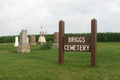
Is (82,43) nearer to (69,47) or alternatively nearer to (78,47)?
(78,47)

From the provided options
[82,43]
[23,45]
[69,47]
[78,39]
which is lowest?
[23,45]

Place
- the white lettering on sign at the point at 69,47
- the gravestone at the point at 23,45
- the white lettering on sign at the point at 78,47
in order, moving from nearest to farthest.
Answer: the white lettering on sign at the point at 78,47
the white lettering on sign at the point at 69,47
the gravestone at the point at 23,45

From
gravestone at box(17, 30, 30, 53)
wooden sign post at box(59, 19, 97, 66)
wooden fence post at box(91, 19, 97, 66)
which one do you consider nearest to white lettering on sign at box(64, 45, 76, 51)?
wooden sign post at box(59, 19, 97, 66)

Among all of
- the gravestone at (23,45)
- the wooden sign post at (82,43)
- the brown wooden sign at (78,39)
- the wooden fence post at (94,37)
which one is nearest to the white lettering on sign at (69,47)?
the wooden sign post at (82,43)

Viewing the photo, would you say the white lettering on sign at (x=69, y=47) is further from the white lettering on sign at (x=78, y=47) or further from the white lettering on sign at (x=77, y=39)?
the white lettering on sign at (x=77, y=39)

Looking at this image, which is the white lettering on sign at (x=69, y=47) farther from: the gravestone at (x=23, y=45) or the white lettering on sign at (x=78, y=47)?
the gravestone at (x=23, y=45)

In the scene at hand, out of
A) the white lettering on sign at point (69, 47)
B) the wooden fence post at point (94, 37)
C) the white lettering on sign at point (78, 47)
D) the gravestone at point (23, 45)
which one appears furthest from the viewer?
the gravestone at point (23, 45)

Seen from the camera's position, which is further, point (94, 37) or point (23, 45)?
point (23, 45)

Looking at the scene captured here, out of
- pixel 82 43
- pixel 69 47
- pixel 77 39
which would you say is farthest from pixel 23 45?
pixel 82 43

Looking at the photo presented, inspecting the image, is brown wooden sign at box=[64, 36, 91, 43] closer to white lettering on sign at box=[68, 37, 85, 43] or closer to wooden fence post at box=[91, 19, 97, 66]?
white lettering on sign at box=[68, 37, 85, 43]

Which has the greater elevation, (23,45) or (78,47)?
(78,47)

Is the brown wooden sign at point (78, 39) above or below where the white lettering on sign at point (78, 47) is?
above

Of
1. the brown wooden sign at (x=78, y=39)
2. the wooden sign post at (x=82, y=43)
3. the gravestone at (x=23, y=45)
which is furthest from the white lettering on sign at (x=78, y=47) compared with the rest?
the gravestone at (x=23, y=45)

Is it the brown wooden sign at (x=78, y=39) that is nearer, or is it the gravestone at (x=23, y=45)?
the brown wooden sign at (x=78, y=39)
